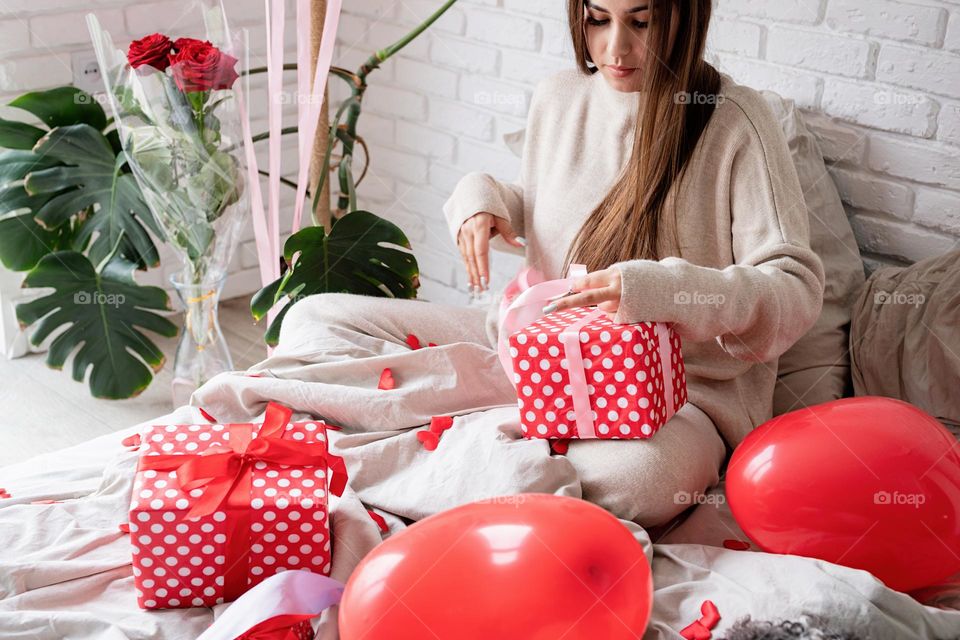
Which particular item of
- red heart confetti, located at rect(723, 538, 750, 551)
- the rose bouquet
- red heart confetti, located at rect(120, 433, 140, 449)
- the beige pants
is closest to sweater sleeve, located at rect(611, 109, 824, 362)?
the beige pants

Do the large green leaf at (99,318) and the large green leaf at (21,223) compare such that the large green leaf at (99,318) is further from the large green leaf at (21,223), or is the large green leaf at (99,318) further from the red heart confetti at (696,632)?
the red heart confetti at (696,632)

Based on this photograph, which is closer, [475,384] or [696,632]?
[696,632]

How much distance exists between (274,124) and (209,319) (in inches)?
18.3

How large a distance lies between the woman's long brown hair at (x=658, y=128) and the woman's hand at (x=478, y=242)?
0.59 ft

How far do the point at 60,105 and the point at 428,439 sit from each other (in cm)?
128

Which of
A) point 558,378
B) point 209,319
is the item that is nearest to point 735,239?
point 558,378

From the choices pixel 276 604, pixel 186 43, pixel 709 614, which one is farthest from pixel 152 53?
pixel 709 614

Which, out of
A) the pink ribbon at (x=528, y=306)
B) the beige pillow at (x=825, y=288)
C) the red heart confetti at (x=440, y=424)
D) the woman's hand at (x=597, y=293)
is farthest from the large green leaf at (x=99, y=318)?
the beige pillow at (x=825, y=288)

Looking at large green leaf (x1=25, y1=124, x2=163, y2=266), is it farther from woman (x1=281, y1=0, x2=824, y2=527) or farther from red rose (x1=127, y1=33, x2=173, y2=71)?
woman (x1=281, y1=0, x2=824, y2=527)

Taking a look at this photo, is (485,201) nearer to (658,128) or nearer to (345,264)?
(658,128)

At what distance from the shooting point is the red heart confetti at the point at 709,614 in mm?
1151

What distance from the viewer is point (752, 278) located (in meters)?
1.40

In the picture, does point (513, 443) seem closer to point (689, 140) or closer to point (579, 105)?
point (689, 140)

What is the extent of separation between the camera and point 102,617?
119cm
